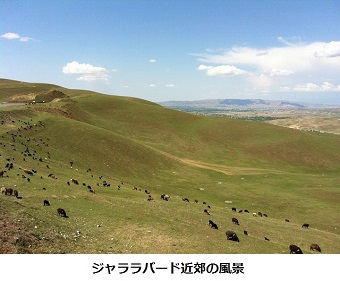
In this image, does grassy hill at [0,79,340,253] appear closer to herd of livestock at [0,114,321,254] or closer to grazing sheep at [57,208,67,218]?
herd of livestock at [0,114,321,254]

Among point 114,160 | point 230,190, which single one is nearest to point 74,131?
point 114,160

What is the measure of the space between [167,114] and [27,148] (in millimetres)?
101051

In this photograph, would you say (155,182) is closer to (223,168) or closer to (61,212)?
(223,168)

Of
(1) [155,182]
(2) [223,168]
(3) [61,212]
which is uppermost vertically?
(3) [61,212]

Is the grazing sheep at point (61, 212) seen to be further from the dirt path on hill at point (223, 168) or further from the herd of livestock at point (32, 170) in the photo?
the dirt path on hill at point (223, 168)

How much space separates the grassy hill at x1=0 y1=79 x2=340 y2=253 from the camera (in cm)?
2386

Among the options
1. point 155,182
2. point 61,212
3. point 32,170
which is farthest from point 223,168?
point 61,212

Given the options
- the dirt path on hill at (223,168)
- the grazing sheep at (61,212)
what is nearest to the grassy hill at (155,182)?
the dirt path on hill at (223,168)

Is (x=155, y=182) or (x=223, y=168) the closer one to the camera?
(x=155, y=182)

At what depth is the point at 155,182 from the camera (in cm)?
6594

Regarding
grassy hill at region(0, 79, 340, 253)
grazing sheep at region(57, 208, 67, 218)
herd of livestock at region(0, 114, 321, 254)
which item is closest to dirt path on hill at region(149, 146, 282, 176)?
grassy hill at region(0, 79, 340, 253)

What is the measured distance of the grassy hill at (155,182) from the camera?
23.9m

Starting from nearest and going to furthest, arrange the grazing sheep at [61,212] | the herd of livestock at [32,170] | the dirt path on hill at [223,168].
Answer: the grazing sheep at [61,212] < the herd of livestock at [32,170] < the dirt path on hill at [223,168]

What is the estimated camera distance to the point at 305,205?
60.0 m
